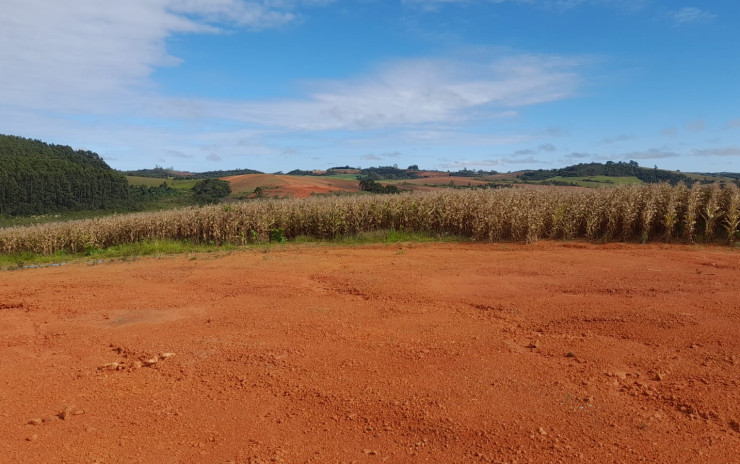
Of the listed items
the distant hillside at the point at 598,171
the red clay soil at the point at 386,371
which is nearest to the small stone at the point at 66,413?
the red clay soil at the point at 386,371

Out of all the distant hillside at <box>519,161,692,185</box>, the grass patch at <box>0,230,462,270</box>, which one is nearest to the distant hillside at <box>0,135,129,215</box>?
the grass patch at <box>0,230,462,270</box>

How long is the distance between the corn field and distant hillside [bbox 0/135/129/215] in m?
49.1

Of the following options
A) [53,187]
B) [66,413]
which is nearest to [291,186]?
[66,413]

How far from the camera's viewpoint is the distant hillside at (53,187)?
6006cm

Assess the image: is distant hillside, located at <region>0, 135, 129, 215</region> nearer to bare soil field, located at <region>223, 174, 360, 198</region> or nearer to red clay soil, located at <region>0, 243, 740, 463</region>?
bare soil field, located at <region>223, 174, 360, 198</region>

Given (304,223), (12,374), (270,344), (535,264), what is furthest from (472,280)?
(304,223)

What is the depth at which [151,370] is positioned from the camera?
4.91 metres

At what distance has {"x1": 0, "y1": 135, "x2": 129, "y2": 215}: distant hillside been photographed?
60.1 m

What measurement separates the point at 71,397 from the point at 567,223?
1306 centimetres

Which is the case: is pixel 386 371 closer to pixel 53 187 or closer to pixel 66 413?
pixel 66 413

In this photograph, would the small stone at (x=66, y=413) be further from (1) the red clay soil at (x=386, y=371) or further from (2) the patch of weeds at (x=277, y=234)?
(2) the patch of weeds at (x=277, y=234)

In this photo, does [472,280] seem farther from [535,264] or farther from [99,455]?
[99,455]

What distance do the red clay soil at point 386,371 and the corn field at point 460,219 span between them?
4856mm

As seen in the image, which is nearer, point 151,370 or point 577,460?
point 577,460
